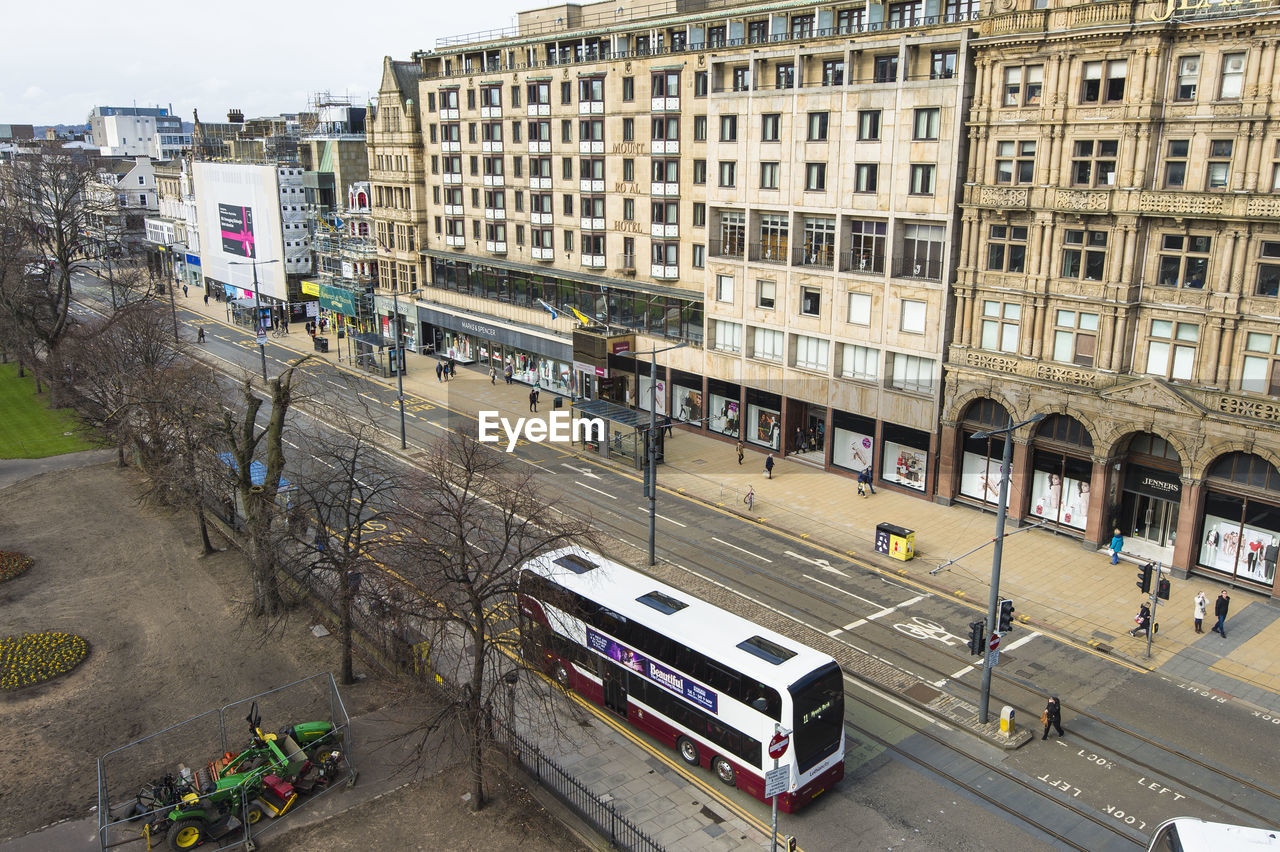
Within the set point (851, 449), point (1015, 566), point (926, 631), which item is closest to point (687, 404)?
point (851, 449)

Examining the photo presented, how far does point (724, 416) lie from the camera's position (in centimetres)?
6197

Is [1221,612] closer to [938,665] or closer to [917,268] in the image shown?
[938,665]

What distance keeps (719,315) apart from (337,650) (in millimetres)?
34228

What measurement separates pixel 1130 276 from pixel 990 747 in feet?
77.2

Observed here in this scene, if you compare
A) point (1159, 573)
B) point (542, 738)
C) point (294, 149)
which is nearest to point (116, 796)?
point (542, 738)

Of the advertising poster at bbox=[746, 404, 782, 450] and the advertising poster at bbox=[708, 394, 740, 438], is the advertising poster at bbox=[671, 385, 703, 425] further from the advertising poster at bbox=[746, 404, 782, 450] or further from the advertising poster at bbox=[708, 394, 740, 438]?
the advertising poster at bbox=[746, 404, 782, 450]

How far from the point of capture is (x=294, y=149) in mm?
113812

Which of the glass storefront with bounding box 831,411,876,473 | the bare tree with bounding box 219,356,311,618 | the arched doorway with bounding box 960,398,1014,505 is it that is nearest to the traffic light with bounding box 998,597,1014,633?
the arched doorway with bounding box 960,398,1014,505

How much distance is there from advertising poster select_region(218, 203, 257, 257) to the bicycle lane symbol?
95.0 meters

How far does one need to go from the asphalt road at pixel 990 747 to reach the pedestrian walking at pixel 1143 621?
2.28 m

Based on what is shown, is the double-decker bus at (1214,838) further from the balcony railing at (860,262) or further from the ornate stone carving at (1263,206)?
the balcony railing at (860,262)

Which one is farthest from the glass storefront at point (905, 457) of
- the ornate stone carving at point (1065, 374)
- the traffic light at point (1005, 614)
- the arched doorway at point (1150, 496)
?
the traffic light at point (1005, 614)

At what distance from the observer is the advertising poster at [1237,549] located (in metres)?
38.3

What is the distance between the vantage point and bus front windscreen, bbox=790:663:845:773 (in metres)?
23.9
